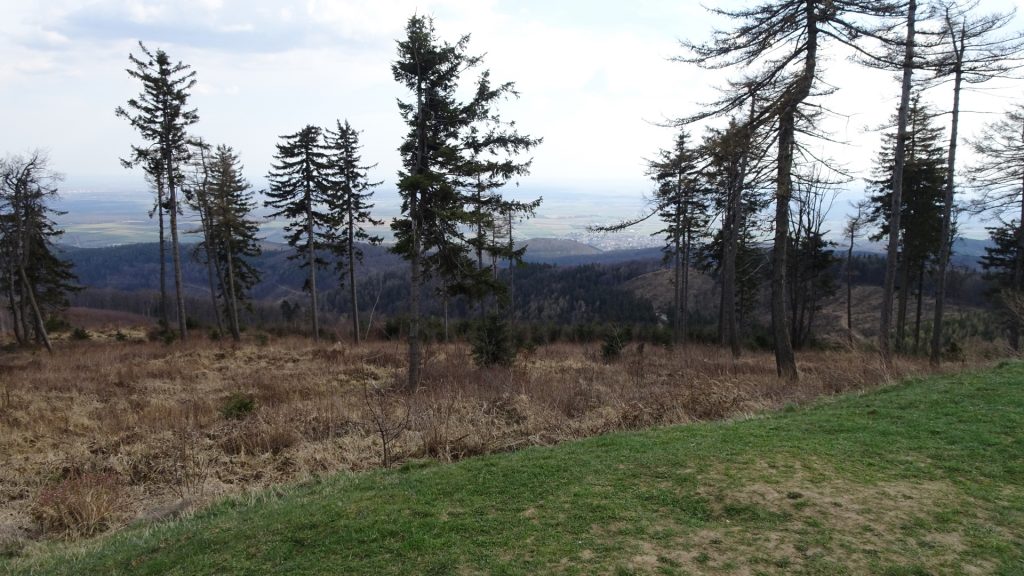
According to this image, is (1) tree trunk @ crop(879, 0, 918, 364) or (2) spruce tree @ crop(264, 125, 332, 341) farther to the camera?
(2) spruce tree @ crop(264, 125, 332, 341)

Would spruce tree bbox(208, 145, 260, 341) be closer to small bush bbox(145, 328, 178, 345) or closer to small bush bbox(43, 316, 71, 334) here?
small bush bbox(145, 328, 178, 345)

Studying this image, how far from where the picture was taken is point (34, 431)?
1009 cm

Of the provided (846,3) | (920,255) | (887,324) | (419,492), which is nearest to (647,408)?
(419,492)

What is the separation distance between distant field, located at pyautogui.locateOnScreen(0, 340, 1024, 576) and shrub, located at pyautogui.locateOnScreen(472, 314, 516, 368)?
11215mm

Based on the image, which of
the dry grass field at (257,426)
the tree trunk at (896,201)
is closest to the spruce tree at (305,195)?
the dry grass field at (257,426)

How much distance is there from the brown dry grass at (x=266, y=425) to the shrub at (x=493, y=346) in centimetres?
146

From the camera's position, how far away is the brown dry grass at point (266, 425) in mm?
6535

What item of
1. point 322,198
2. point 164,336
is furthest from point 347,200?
point 164,336

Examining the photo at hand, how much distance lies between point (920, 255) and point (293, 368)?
94.7 ft

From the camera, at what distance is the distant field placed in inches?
123

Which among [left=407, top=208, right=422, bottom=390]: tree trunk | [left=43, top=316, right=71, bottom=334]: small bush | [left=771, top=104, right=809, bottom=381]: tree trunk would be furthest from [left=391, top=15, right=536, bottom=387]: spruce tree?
[left=43, top=316, right=71, bottom=334]: small bush

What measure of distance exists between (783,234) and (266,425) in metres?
10.8

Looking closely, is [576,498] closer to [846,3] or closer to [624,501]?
[624,501]

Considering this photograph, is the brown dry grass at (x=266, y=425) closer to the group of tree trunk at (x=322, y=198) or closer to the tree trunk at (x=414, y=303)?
the tree trunk at (x=414, y=303)
